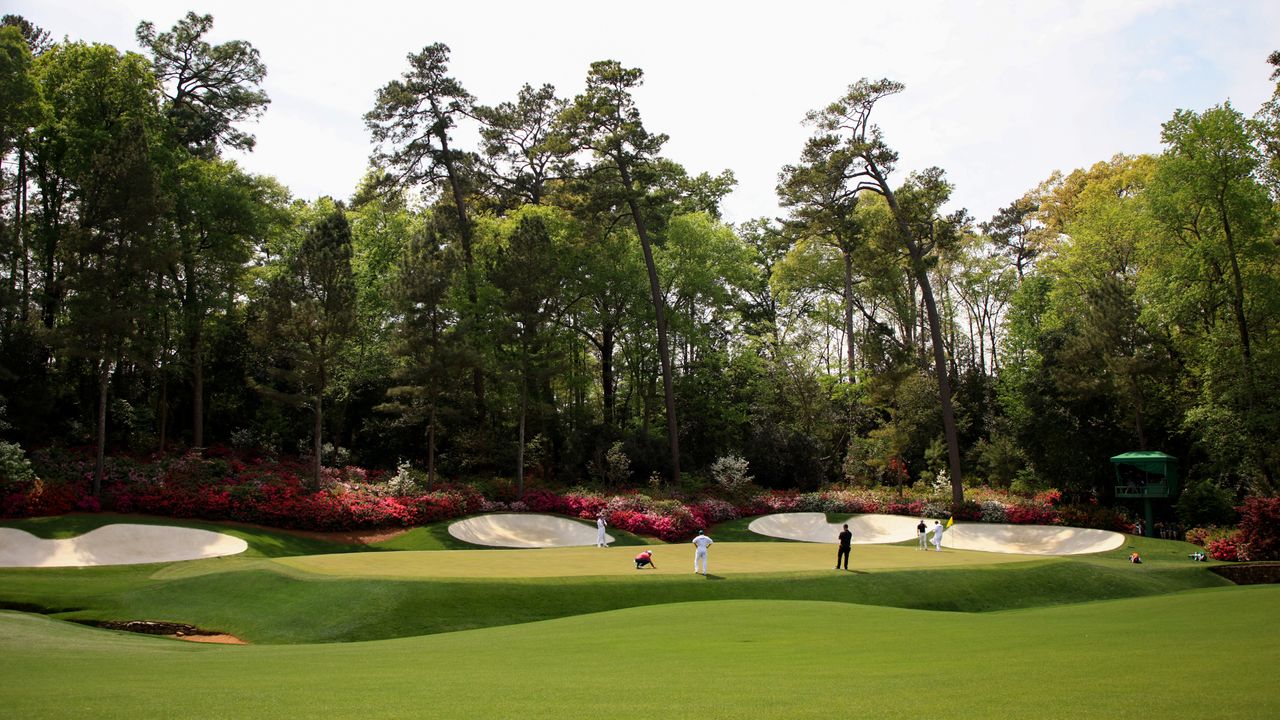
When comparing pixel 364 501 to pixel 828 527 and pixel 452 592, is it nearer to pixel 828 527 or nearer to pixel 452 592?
pixel 452 592

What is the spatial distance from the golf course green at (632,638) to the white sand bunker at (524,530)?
6.26 m

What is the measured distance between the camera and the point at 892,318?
189 feet

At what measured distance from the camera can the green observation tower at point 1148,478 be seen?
30.5 meters

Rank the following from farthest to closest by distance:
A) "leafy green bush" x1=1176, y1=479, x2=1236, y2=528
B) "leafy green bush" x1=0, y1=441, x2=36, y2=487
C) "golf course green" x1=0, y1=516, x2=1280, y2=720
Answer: "leafy green bush" x1=1176, y1=479, x2=1236, y2=528
"leafy green bush" x1=0, y1=441, x2=36, y2=487
"golf course green" x1=0, y1=516, x2=1280, y2=720

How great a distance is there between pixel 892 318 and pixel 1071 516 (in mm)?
27370

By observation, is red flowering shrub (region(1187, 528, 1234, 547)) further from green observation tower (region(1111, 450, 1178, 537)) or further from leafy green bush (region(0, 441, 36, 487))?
leafy green bush (region(0, 441, 36, 487))

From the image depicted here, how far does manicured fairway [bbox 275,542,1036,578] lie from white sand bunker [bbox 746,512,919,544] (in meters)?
6.25

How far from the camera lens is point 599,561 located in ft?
75.4

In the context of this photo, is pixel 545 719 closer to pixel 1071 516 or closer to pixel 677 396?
pixel 1071 516

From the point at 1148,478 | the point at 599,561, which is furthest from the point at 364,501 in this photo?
the point at 1148,478

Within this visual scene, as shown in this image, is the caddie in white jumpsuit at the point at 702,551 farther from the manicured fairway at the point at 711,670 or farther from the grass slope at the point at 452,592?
the manicured fairway at the point at 711,670

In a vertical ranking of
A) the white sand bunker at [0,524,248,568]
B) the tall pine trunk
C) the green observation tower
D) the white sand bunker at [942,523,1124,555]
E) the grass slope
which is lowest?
the white sand bunker at [942,523,1124,555]

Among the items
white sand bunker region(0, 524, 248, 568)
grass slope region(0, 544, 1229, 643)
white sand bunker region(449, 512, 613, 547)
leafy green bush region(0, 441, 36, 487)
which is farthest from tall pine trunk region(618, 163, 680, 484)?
leafy green bush region(0, 441, 36, 487)

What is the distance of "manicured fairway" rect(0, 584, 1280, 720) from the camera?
698 cm
